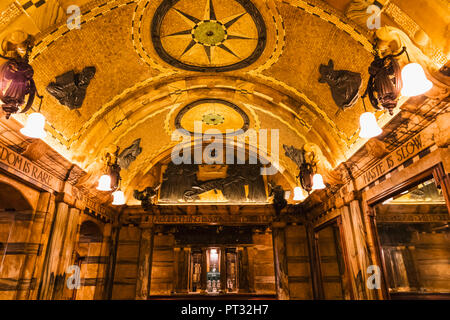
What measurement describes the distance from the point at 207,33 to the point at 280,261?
22.2ft

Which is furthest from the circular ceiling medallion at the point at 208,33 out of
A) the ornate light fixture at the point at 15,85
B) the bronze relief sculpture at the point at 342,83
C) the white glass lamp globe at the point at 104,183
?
the white glass lamp globe at the point at 104,183

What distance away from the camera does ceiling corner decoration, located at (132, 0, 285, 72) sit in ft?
16.1

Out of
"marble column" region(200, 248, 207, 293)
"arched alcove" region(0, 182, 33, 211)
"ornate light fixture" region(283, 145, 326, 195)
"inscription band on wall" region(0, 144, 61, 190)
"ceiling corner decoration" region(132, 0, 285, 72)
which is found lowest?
"marble column" region(200, 248, 207, 293)

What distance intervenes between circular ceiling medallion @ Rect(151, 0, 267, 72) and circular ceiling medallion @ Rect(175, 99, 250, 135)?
173cm

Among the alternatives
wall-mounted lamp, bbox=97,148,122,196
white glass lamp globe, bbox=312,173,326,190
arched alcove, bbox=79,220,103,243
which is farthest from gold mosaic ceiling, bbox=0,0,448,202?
arched alcove, bbox=79,220,103,243

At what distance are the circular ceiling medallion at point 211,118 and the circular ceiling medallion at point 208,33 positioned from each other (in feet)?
5.67

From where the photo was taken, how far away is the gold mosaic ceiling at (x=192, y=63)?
4.71 m

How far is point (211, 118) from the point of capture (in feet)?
28.0

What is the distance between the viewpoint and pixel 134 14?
4.91 metres

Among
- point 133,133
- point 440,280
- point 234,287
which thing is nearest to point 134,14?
point 133,133

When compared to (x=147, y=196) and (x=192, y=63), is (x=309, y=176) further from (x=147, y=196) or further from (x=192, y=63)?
(x=147, y=196)

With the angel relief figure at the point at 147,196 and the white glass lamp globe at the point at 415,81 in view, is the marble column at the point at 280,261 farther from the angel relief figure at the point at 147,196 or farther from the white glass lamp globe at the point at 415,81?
the white glass lamp globe at the point at 415,81

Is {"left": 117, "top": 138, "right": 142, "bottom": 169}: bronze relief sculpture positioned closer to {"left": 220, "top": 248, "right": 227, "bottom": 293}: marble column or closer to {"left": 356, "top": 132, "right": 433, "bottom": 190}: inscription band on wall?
{"left": 220, "top": 248, "right": 227, "bottom": 293}: marble column

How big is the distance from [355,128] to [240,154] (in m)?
4.95
